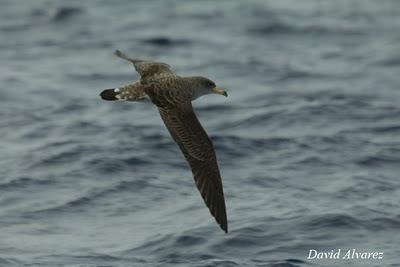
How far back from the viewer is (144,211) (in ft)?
40.4

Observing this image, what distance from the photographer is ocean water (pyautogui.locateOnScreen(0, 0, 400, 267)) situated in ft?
37.6

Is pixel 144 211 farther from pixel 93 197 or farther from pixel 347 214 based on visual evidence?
pixel 347 214

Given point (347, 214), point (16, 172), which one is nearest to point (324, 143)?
point (347, 214)

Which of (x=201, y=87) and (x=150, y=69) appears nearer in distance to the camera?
(x=201, y=87)

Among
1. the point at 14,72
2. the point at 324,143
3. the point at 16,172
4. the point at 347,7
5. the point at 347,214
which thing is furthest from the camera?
the point at 347,7

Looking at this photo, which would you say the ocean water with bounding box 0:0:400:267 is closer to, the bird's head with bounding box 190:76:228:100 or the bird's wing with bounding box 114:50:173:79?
the bird's head with bounding box 190:76:228:100

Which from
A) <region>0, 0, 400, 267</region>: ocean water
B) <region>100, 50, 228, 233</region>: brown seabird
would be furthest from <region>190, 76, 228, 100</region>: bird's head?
<region>0, 0, 400, 267</region>: ocean water

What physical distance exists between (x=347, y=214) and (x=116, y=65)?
682 centimetres

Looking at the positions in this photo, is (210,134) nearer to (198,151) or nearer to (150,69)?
(150,69)

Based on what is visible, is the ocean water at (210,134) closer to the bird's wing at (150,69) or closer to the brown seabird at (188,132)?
the brown seabird at (188,132)

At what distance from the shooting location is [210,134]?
14.7 meters

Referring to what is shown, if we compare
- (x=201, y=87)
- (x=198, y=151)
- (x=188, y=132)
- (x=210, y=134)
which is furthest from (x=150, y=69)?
(x=210, y=134)

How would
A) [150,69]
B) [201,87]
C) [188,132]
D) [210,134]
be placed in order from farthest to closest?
[210,134] < [150,69] < [201,87] < [188,132]

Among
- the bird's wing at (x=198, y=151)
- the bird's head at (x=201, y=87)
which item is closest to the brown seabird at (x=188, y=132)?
the bird's wing at (x=198, y=151)
